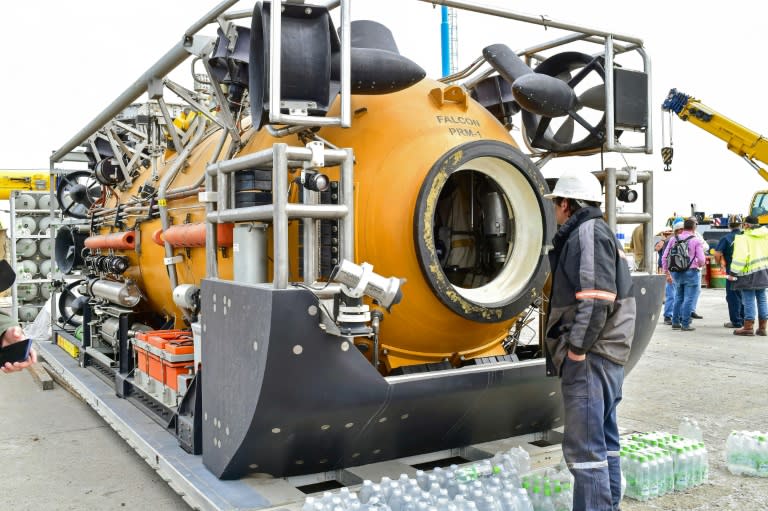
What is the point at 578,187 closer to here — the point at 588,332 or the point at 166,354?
the point at 588,332

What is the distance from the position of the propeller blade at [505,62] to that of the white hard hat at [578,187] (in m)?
0.85

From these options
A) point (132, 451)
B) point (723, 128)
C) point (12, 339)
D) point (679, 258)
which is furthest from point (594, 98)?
point (723, 128)

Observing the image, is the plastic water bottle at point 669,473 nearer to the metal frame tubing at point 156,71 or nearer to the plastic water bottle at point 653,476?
the plastic water bottle at point 653,476

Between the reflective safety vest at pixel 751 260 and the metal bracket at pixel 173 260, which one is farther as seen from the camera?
the reflective safety vest at pixel 751 260

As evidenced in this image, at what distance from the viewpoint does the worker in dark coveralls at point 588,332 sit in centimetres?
312

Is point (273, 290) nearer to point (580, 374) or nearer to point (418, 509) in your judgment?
point (418, 509)

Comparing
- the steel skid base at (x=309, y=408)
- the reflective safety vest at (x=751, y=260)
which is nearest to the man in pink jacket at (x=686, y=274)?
the reflective safety vest at (x=751, y=260)

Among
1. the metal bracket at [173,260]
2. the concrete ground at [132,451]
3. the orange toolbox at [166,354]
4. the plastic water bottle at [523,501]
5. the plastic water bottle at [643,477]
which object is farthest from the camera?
the metal bracket at [173,260]

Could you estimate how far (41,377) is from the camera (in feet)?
23.6

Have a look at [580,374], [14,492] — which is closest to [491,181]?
[580,374]

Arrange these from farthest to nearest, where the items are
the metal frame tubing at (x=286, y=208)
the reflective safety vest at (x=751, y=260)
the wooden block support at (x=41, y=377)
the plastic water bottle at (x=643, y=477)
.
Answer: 1. the reflective safety vest at (x=751, y=260)
2. the wooden block support at (x=41, y=377)
3. the plastic water bottle at (x=643, y=477)
4. the metal frame tubing at (x=286, y=208)

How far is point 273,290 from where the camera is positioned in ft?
9.51

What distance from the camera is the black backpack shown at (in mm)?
10906

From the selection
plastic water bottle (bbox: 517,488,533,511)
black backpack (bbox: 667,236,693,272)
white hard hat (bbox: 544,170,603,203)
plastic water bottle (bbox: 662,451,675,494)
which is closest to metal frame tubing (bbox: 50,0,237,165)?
white hard hat (bbox: 544,170,603,203)
